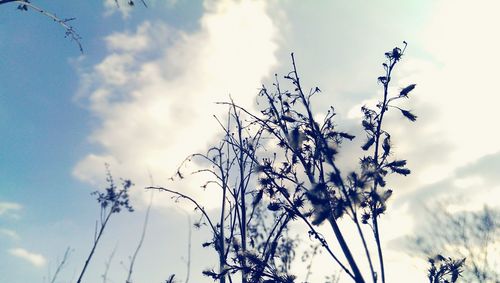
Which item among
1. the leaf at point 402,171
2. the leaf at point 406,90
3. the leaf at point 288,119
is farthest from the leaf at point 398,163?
the leaf at point 288,119

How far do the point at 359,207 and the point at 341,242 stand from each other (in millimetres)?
405

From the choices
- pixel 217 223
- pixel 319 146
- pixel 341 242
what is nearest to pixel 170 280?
pixel 217 223

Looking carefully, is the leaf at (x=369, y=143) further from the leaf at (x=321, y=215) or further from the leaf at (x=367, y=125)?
the leaf at (x=321, y=215)

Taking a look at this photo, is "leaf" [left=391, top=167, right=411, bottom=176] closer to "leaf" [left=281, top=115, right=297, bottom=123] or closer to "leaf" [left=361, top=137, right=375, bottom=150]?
"leaf" [left=361, top=137, right=375, bottom=150]

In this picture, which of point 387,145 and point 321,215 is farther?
point 387,145

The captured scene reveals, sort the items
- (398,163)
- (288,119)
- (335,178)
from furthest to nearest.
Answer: (288,119) < (398,163) < (335,178)

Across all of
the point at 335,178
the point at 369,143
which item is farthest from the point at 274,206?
the point at 369,143

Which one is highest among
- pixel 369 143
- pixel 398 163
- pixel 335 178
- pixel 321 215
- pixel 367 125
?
pixel 367 125

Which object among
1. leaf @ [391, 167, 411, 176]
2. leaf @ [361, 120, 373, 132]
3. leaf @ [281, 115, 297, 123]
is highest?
leaf @ [281, 115, 297, 123]

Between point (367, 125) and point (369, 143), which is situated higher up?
point (367, 125)

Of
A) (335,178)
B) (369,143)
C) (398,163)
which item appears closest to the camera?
(335,178)

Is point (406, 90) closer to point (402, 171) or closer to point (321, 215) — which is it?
point (402, 171)

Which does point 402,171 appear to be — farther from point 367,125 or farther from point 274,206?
point 274,206

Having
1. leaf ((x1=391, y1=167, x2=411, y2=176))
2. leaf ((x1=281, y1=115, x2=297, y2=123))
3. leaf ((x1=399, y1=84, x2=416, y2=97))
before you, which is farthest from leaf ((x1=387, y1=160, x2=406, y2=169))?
leaf ((x1=281, y1=115, x2=297, y2=123))
